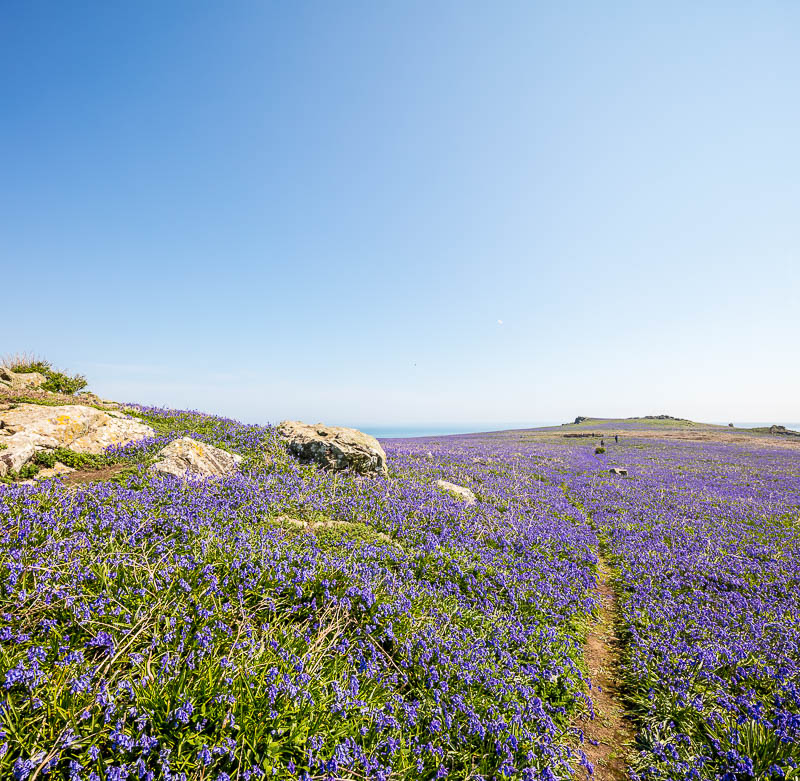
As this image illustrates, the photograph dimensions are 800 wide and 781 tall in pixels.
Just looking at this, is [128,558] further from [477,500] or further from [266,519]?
[477,500]

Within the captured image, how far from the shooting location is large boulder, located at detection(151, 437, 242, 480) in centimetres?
912

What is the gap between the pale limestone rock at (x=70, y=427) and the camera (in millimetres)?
8797

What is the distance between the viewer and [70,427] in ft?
31.1

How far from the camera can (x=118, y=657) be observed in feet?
11.7

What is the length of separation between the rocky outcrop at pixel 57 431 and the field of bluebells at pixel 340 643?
3.20ft

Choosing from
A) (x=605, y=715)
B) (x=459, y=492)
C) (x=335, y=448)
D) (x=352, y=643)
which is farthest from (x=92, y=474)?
(x=605, y=715)

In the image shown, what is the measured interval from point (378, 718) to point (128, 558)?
4014mm

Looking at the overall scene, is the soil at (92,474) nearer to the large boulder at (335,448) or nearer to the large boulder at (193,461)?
the large boulder at (193,461)

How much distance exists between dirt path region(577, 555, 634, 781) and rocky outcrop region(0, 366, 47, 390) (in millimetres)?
18387

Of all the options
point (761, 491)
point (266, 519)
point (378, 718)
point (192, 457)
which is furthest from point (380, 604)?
point (761, 491)

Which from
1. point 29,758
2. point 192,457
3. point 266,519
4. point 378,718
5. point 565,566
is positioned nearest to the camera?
point 29,758

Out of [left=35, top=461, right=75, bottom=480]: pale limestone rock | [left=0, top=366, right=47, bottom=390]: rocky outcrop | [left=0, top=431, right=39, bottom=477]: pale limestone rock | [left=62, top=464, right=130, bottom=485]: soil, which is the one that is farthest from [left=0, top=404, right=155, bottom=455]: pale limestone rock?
[left=0, top=366, right=47, bottom=390]: rocky outcrop

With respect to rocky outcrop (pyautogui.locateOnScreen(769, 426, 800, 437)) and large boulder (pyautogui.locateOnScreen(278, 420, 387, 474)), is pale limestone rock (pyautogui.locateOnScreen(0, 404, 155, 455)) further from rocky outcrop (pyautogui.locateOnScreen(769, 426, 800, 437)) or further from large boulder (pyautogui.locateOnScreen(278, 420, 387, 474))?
rocky outcrop (pyautogui.locateOnScreen(769, 426, 800, 437))

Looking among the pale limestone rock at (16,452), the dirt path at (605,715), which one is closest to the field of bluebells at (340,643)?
the dirt path at (605,715)
